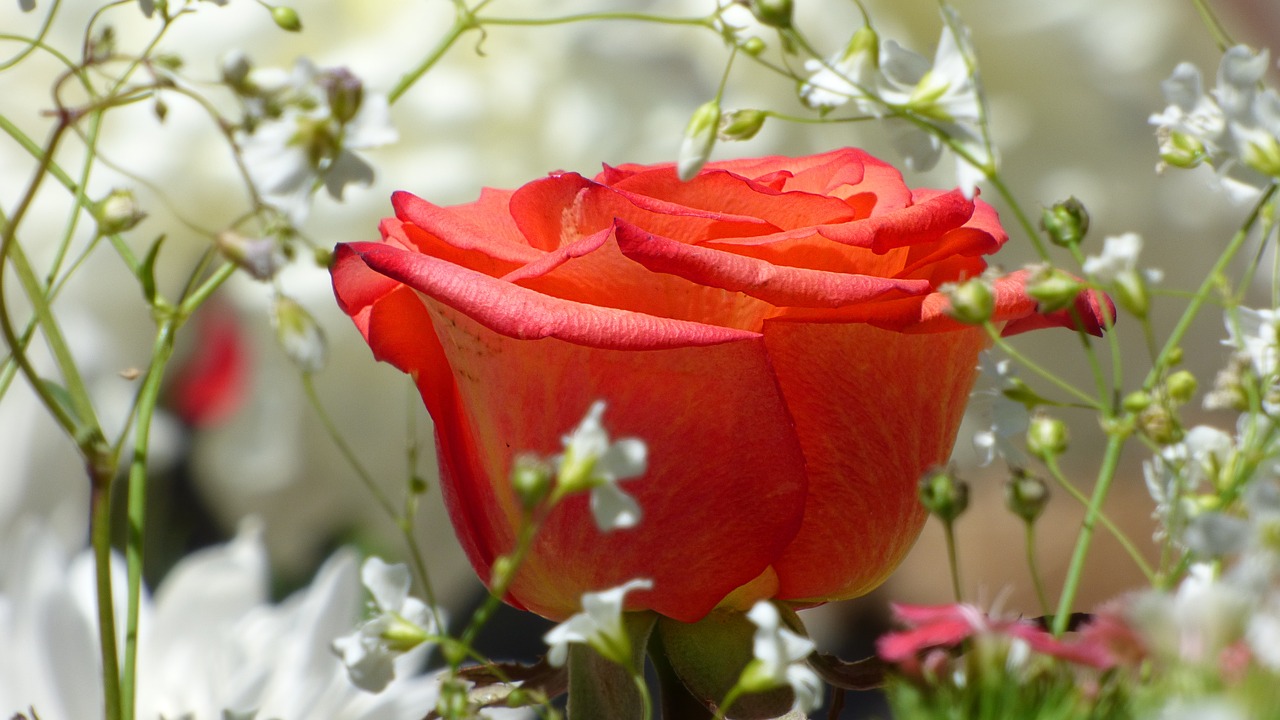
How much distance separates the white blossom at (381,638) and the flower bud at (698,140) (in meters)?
0.07

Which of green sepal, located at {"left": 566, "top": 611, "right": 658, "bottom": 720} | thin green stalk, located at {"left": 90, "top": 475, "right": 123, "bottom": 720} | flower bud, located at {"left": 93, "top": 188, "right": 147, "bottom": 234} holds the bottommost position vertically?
green sepal, located at {"left": 566, "top": 611, "right": 658, "bottom": 720}

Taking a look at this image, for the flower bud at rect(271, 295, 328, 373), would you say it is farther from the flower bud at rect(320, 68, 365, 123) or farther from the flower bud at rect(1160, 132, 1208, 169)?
the flower bud at rect(1160, 132, 1208, 169)

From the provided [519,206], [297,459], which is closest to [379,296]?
[519,206]

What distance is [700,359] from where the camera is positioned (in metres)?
0.18

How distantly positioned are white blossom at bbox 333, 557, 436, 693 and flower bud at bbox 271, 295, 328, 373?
0.14ft

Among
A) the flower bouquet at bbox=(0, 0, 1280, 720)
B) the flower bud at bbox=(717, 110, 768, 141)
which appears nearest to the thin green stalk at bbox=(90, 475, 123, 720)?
the flower bouquet at bbox=(0, 0, 1280, 720)

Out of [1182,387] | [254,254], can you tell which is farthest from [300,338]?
[1182,387]

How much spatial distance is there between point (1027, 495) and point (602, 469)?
5 cm

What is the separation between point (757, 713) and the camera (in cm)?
21

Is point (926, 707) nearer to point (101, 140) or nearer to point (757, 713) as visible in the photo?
point (757, 713)

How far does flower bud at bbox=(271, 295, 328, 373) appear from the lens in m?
0.15

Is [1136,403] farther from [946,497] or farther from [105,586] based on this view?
[105,586]

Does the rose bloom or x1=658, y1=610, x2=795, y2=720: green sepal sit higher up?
the rose bloom

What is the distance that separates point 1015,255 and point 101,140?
45cm
